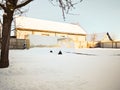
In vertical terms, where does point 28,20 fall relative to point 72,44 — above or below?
above

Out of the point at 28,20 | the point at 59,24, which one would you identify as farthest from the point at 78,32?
the point at 28,20

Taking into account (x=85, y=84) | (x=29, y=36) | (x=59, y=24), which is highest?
(x=59, y=24)

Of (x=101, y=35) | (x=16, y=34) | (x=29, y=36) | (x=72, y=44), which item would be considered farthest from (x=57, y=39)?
(x=101, y=35)

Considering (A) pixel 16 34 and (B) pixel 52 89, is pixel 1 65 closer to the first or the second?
(B) pixel 52 89

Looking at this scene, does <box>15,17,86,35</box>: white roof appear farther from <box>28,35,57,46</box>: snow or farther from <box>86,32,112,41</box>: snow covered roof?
<box>86,32,112,41</box>: snow covered roof

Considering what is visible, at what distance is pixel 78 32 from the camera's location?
132 ft

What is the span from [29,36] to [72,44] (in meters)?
9.80

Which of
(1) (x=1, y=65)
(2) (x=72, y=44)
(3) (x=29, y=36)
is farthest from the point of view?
(2) (x=72, y=44)

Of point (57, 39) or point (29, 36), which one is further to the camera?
point (57, 39)

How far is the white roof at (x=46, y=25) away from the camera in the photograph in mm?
33312

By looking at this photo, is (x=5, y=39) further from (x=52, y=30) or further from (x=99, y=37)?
(x=99, y=37)

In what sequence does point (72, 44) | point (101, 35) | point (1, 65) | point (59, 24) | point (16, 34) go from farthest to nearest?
point (101, 35) → point (59, 24) → point (72, 44) → point (16, 34) → point (1, 65)

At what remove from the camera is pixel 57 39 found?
3219 centimetres

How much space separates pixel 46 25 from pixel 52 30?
210 cm
